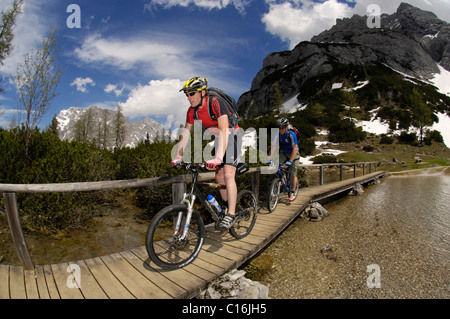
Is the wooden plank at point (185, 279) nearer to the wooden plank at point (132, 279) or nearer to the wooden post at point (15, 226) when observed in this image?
the wooden plank at point (132, 279)

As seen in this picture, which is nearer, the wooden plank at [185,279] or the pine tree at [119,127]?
the wooden plank at [185,279]

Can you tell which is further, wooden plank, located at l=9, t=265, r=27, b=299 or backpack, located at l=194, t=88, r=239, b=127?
backpack, located at l=194, t=88, r=239, b=127

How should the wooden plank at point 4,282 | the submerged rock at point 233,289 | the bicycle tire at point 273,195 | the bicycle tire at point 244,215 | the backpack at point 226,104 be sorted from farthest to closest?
the bicycle tire at point 273,195, the bicycle tire at point 244,215, the backpack at point 226,104, the submerged rock at point 233,289, the wooden plank at point 4,282

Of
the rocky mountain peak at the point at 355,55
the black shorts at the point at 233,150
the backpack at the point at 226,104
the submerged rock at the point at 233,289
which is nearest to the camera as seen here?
the submerged rock at the point at 233,289

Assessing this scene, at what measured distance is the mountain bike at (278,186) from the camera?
19.3 feet

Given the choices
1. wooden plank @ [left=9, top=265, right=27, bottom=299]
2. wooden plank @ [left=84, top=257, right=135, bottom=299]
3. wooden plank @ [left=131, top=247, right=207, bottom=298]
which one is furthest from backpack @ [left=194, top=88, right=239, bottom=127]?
wooden plank @ [left=9, top=265, right=27, bottom=299]

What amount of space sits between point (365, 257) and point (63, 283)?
4746 millimetres

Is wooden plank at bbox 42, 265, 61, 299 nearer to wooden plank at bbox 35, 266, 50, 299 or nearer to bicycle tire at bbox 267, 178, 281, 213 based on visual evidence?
wooden plank at bbox 35, 266, 50, 299

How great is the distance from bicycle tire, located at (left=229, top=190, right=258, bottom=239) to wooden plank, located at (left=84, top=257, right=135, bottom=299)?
6.11 feet

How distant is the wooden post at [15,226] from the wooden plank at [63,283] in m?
0.30

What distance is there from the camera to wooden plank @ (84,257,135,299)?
2.34 m

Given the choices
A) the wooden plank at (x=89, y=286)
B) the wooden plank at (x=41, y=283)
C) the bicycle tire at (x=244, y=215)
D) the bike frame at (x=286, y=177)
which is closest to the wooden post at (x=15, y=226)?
the wooden plank at (x=41, y=283)

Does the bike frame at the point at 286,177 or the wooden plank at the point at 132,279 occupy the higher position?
the bike frame at the point at 286,177
